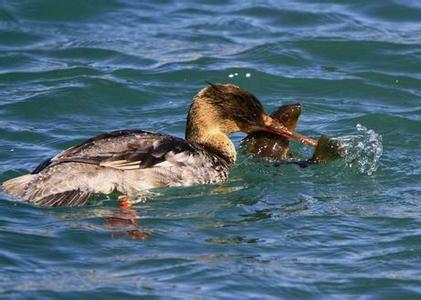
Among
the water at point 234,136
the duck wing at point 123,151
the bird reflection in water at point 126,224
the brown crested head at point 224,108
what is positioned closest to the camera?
the water at point 234,136

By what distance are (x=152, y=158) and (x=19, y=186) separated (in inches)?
49.7

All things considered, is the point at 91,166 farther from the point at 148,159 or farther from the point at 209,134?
the point at 209,134

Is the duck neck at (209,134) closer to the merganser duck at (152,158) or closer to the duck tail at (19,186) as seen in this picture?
the merganser duck at (152,158)

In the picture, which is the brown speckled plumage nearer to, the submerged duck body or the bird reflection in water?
the submerged duck body

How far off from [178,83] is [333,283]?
21.4 feet

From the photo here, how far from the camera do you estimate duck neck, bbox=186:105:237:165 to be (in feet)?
39.5

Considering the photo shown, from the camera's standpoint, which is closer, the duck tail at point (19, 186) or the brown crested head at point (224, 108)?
the duck tail at point (19, 186)

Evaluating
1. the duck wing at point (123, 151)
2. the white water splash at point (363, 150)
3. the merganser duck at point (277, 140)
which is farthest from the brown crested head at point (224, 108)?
the white water splash at point (363, 150)

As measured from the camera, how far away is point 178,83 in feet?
50.3

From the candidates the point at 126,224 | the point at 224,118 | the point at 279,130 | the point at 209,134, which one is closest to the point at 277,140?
the point at 279,130

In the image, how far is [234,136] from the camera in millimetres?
13570

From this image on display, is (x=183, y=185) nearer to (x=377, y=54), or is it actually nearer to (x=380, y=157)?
(x=380, y=157)

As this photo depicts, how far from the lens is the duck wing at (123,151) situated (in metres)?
10.8

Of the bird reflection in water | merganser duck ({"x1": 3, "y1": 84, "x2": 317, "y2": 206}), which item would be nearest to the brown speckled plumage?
merganser duck ({"x1": 3, "y1": 84, "x2": 317, "y2": 206})
